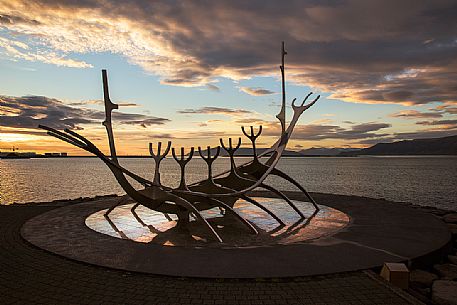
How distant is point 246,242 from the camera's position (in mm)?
10914

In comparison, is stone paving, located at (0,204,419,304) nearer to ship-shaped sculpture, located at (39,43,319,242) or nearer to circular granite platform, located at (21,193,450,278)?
circular granite platform, located at (21,193,450,278)

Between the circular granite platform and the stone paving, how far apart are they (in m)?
0.35

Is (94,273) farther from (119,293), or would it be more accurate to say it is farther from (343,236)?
(343,236)

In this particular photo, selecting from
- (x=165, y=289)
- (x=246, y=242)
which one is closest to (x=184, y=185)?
(x=246, y=242)

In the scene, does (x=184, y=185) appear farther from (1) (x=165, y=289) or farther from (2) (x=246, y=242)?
(1) (x=165, y=289)

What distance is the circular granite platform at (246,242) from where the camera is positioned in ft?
27.4

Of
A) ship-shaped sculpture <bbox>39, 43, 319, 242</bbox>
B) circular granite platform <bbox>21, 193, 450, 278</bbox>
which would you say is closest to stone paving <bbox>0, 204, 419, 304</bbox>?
circular granite platform <bbox>21, 193, 450, 278</bbox>

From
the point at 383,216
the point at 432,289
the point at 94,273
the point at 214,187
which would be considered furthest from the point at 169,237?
the point at 383,216

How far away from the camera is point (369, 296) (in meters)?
6.71

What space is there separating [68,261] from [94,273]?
132cm

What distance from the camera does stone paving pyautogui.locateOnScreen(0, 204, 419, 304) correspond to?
6.59 metres

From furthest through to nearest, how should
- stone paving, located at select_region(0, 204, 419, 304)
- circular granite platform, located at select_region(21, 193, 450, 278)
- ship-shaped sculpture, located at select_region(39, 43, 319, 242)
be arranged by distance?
ship-shaped sculpture, located at select_region(39, 43, 319, 242) < circular granite platform, located at select_region(21, 193, 450, 278) < stone paving, located at select_region(0, 204, 419, 304)

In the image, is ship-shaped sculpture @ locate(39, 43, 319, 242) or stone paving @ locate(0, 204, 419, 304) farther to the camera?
ship-shaped sculpture @ locate(39, 43, 319, 242)

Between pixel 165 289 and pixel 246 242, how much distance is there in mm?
4249
